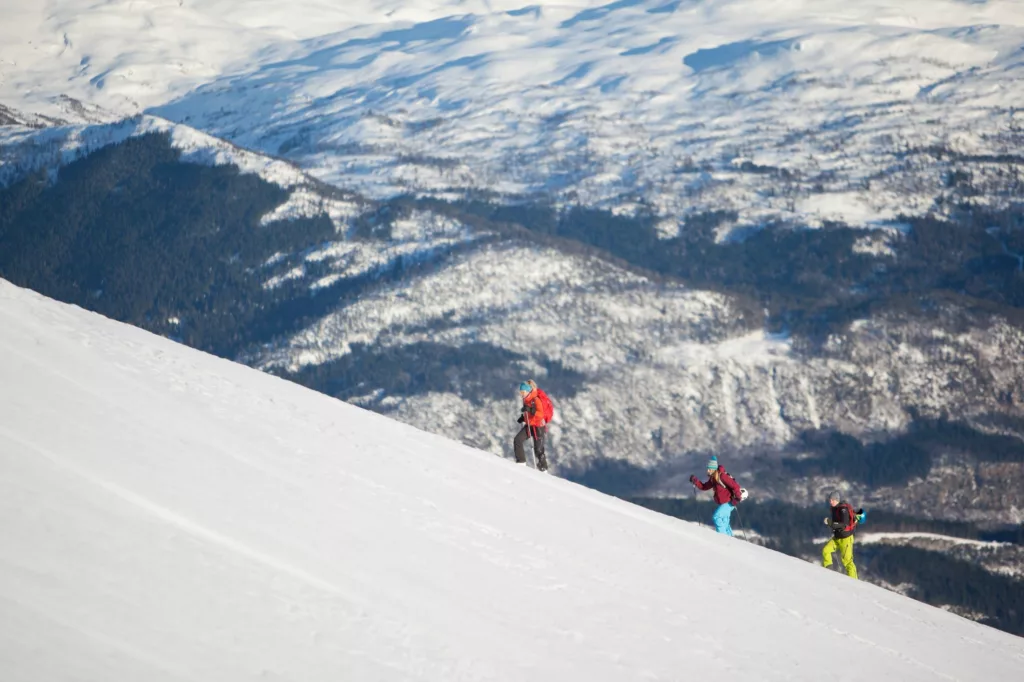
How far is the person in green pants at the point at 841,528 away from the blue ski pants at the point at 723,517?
8.95 feet

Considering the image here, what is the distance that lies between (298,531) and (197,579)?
3722mm

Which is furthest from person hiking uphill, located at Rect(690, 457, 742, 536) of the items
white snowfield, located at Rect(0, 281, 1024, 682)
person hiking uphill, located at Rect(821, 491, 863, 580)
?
person hiking uphill, located at Rect(821, 491, 863, 580)

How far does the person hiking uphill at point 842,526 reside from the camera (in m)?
36.2

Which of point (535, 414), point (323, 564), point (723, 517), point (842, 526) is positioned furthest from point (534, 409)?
point (323, 564)

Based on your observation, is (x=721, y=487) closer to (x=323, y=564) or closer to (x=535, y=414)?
(x=535, y=414)

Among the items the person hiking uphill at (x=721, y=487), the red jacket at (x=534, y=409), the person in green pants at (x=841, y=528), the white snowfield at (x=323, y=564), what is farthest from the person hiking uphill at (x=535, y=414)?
the person in green pants at (x=841, y=528)

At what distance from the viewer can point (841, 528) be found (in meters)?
36.5

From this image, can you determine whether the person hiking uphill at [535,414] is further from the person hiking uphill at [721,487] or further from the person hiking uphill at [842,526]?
the person hiking uphill at [842,526]

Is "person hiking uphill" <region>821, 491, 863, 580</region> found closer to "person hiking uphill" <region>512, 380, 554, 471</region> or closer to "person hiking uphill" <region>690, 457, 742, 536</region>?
"person hiking uphill" <region>690, 457, 742, 536</region>

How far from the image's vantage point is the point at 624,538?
30016 mm

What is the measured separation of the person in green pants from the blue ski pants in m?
2.73

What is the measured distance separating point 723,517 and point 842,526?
10.8ft

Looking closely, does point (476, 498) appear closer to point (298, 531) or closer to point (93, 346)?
point (298, 531)

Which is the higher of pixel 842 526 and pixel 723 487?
pixel 723 487
